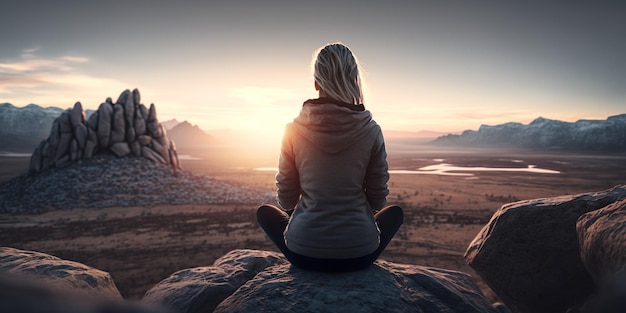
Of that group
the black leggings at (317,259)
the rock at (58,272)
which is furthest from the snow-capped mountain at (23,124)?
the black leggings at (317,259)

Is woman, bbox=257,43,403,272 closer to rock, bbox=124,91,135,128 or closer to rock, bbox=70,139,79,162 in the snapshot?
rock, bbox=70,139,79,162

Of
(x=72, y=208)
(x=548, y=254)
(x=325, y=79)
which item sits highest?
(x=325, y=79)

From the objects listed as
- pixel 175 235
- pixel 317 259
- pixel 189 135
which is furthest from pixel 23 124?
pixel 317 259

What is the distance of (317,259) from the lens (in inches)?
124

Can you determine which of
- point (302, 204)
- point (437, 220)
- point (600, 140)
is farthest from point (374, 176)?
point (600, 140)

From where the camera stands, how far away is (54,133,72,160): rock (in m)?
25.7

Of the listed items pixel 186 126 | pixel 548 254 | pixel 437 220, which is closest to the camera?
pixel 548 254

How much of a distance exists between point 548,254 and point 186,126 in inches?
8232

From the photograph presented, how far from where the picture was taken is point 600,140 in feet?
343

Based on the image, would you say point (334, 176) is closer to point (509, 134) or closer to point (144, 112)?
point (144, 112)

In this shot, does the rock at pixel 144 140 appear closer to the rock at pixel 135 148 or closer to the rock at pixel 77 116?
the rock at pixel 135 148

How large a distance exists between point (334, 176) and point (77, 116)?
30.1 m

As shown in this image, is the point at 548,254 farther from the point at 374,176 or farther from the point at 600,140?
the point at 600,140

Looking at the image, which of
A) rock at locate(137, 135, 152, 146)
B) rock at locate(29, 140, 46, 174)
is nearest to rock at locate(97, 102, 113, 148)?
rock at locate(137, 135, 152, 146)
